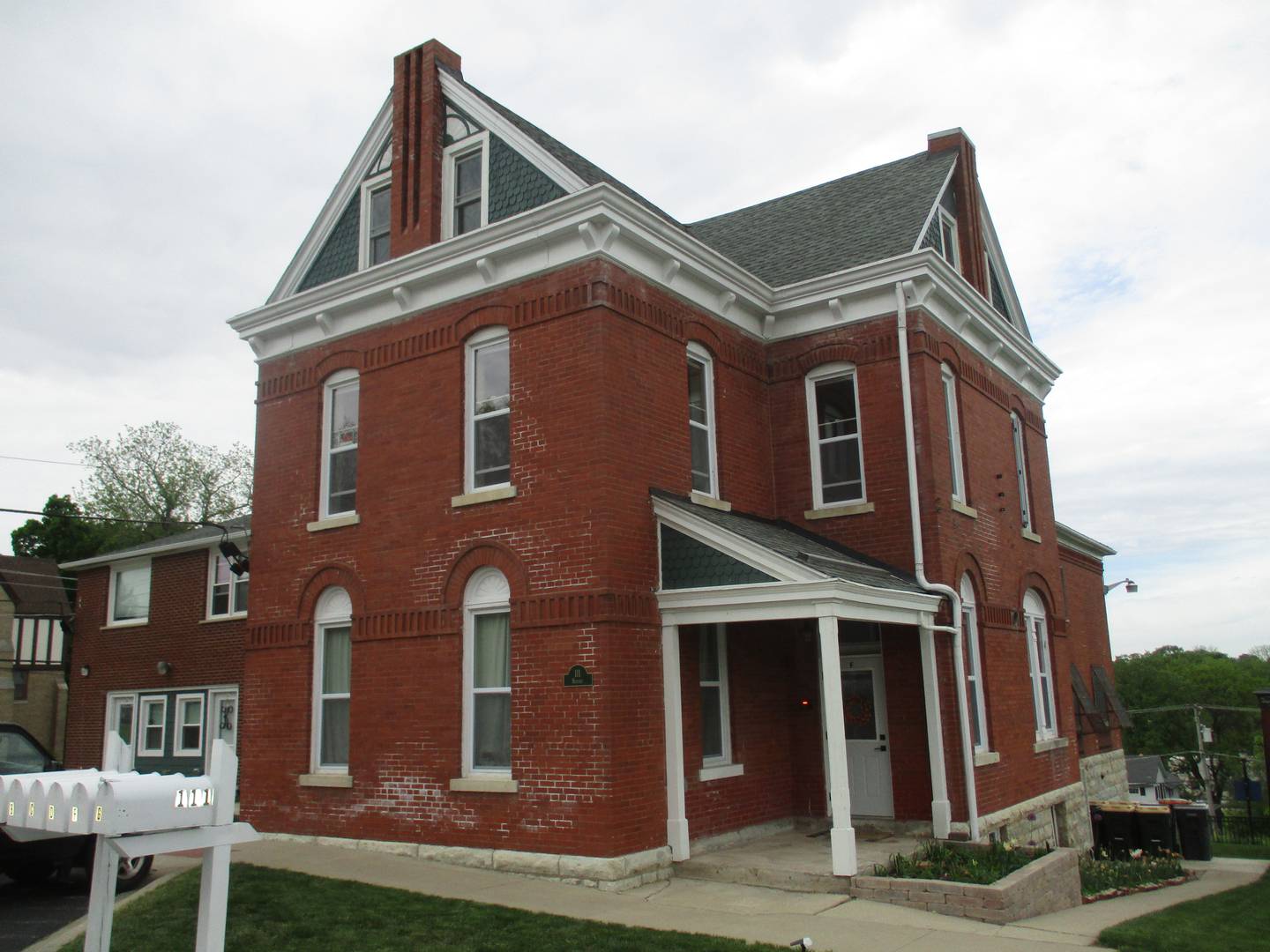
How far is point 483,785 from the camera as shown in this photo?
486 inches

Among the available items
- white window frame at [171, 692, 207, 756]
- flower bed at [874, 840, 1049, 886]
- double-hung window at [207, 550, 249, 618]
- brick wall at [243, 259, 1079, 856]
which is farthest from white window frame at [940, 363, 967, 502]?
white window frame at [171, 692, 207, 756]

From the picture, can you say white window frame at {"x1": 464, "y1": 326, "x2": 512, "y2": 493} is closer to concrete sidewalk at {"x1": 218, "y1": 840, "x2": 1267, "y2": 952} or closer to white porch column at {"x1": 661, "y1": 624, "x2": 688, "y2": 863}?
white porch column at {"x1": 661, "y1": 624, "x2": 688, "y2": 863}

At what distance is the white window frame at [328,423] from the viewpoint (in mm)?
15188

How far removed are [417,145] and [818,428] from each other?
7.17 metres

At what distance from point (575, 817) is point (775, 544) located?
384cm

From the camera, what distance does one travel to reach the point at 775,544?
12.5m

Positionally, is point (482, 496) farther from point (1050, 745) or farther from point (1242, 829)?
point (1242, 829)

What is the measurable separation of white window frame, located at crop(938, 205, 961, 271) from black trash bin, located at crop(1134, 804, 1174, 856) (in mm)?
9731

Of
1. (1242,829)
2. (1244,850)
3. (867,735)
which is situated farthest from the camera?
(1242,829)

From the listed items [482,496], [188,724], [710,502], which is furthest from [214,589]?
[710,502]

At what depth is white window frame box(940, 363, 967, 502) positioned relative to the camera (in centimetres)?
1591

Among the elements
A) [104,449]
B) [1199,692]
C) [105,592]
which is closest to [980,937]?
[105,592]

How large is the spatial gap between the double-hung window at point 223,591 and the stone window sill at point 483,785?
12.0m

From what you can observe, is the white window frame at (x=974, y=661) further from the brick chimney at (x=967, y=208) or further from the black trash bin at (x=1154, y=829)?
the brick chimney at (x=967, y=208)
